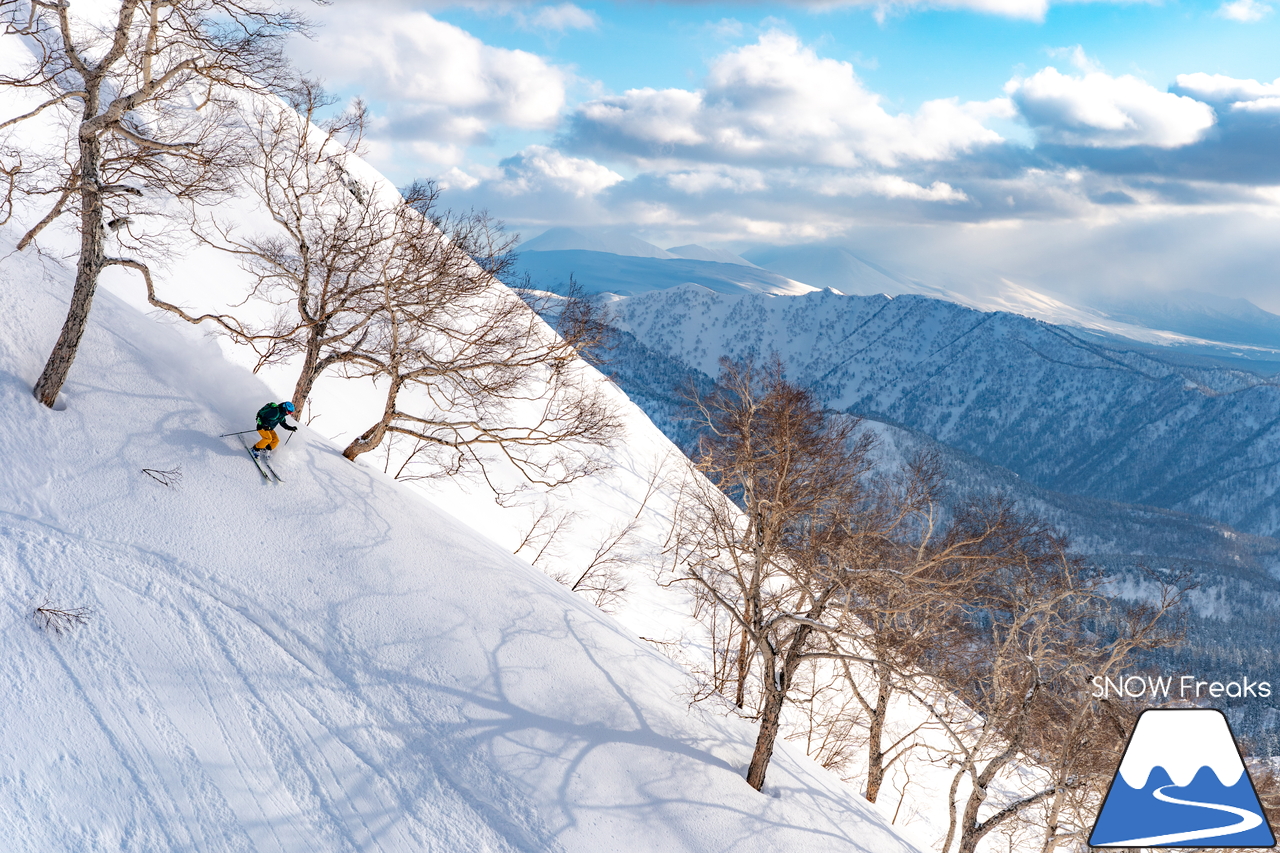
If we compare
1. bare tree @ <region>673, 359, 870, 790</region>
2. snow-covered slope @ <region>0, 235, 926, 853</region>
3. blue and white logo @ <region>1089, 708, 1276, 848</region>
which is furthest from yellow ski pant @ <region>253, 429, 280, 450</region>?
blue and white logo @ <region>1089, 708, 1276, 848</region>

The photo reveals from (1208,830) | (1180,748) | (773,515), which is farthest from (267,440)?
(1208,830)

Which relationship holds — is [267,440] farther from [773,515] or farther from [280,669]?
[773,515]

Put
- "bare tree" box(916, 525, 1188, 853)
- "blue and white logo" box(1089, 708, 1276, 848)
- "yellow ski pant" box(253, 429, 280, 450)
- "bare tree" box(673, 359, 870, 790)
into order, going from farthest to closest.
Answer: "bare tree" box(916, 525, 1188, 853)
"bare tree" box(673, 359, 870, 790)
"yellow ski pant" box(253, 429, 280, 450)
"blue and white logo" box(1089, 708, 1276, 848)

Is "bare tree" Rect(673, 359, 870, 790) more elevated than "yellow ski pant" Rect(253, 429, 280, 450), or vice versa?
"bare tree" Rect(673, 359, 870, 790)

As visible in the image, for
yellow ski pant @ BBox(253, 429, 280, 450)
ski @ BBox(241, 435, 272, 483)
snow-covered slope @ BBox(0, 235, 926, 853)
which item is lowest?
snow-covered slope @ BBox(0, 235, 926, 853)

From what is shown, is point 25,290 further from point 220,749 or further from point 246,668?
point 220,749

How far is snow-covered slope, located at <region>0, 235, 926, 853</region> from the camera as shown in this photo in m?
8.80

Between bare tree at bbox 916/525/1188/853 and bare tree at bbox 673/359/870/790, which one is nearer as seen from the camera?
bare tree at bbox 673/359/870/790

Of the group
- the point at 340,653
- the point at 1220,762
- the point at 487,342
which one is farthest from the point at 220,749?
the point at 1220,762

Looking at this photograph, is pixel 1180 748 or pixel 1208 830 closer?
pixel 1208 830

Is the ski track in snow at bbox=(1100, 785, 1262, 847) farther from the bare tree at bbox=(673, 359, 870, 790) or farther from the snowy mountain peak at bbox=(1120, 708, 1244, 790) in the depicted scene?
the bare tree at bbox=(673, 359, 870, 790)

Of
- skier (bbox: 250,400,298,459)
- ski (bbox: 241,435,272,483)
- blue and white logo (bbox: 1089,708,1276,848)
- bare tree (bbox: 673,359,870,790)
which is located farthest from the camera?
bare tree (bbox: 673,359,870,790)

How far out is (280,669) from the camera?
10.4 meters

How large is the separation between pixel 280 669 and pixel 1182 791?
51.5 feet
